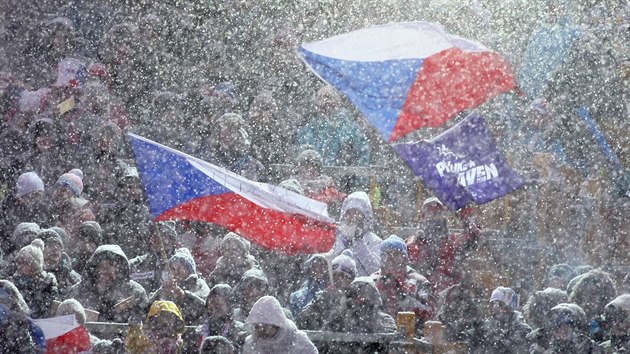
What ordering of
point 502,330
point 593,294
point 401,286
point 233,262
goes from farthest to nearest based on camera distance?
1. point 233,262
2. point 401,286
3. point 593,294
4. point 502,330

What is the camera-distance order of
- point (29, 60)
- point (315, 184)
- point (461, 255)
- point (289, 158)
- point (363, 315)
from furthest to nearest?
point (29, 60), point (289, 158), point (315, 184), point (461, 255), point (363, 315)

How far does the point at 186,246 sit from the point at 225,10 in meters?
4.53

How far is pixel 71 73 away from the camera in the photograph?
44.9 feet

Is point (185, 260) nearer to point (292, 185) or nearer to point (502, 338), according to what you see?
point (292, 185)

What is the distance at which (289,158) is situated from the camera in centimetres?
1285

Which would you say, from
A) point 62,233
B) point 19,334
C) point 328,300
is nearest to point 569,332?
point 328,300

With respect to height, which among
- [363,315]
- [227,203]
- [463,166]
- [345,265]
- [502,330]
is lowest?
[502,330]

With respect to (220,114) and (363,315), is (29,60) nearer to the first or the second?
(220,114)

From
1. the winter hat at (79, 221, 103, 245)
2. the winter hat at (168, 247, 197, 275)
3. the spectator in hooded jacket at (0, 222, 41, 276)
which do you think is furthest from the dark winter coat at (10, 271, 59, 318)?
the winter hat at (168, 247, 197, 275)

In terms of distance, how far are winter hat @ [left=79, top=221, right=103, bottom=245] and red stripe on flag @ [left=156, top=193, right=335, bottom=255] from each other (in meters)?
1.42

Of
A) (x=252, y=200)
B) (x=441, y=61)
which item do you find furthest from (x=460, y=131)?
(x=252, y=200)

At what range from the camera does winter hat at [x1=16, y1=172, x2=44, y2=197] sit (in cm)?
1201

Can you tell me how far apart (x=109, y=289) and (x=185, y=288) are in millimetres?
551

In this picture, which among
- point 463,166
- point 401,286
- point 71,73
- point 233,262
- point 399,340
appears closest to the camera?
point 399,340
